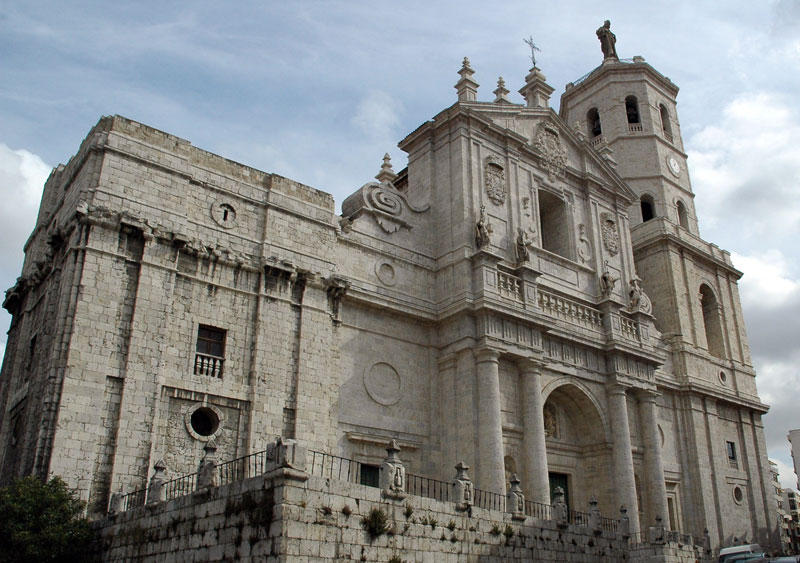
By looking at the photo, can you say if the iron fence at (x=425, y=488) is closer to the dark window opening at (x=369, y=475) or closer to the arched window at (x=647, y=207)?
the dark window opening at (x=369, y=475)

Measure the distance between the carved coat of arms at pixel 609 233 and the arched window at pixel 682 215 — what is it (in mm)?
8434

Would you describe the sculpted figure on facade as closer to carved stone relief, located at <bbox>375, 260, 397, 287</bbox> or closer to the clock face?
the clock face

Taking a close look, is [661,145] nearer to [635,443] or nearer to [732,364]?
[732,364]

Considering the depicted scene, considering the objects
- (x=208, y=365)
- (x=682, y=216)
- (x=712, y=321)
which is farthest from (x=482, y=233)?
(x=682, y=216)

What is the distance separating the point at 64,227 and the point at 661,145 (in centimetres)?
2892

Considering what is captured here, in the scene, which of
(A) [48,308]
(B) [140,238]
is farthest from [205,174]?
(A) [48,308]

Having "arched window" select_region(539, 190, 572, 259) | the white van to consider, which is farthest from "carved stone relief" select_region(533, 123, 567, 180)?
the white van

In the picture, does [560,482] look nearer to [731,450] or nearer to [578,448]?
[578,448]

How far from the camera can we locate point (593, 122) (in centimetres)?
3938

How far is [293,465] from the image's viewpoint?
12.3 m

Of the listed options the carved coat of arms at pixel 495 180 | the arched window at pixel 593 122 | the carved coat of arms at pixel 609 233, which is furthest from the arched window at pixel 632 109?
the carved coat of arms at pixel 495 180

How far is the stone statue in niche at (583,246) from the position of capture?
28422 millimetres

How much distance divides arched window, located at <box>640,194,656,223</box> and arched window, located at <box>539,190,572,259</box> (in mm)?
9171

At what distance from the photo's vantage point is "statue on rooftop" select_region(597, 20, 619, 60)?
4056cm
